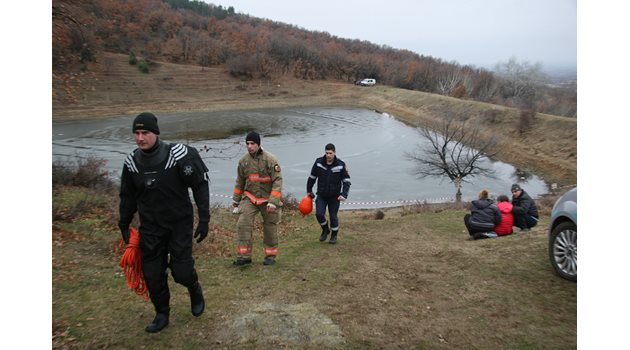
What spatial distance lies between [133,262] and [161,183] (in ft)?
2.79

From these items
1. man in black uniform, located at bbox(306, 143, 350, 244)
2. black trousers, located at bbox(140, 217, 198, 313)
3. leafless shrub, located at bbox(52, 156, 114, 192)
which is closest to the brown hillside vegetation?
black trousers, located at bbox(140, 217, 198, 313)

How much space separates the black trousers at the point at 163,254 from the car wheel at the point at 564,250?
4.55m

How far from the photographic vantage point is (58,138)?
34.1 m

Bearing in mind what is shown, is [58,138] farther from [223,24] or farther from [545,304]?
[223,24]

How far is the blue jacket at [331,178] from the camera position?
25.8ft

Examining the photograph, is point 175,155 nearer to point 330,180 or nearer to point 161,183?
point 161,183

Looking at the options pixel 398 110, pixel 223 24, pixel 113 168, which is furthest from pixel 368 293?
pixel 223 24

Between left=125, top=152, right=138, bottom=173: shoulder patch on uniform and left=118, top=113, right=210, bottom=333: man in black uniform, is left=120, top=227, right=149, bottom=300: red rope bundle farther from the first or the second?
left=125, top=152, right=138, bottom=173: shoulder patch on uniform

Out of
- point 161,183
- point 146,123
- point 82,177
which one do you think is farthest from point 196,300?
point 82,177

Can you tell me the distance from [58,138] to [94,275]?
33.8 meters

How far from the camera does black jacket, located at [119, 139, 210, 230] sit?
399cm

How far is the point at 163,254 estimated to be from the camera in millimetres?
4215

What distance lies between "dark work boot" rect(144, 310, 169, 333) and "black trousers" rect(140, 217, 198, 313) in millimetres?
45

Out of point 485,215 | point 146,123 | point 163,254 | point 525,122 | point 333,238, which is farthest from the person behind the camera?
point 525,122
